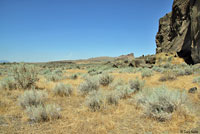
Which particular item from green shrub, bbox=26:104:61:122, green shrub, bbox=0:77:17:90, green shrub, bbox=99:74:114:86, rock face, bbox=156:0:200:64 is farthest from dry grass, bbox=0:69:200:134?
rock face, bbox=156:0:200:64

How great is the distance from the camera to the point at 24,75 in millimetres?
7719

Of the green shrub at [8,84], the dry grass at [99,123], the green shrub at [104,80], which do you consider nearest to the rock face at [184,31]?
the green shrub at [104,80]

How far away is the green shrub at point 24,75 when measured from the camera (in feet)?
25.2

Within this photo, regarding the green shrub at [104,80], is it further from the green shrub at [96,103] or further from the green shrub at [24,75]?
the green shrub at [96,103]

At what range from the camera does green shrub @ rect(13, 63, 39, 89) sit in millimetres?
7680

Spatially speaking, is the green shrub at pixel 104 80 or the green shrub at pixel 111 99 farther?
the green shrub at pixel 104 80

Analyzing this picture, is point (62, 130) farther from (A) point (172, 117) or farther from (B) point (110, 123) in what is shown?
(A) point (172, 117)

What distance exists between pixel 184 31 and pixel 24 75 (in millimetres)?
25241

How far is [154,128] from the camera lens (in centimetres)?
306

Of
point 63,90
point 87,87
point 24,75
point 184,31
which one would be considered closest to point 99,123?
point 87,87

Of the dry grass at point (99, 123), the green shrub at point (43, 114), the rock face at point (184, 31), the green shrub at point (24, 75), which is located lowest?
the dry grass at point (99, 123)

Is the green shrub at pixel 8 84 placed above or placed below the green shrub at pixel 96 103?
above

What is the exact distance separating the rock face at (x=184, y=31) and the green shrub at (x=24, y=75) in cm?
1850

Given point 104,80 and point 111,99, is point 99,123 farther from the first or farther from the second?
point 104,80
